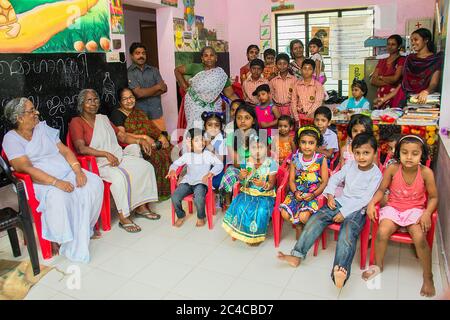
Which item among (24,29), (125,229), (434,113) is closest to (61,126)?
(24,29)

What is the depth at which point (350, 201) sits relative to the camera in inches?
104

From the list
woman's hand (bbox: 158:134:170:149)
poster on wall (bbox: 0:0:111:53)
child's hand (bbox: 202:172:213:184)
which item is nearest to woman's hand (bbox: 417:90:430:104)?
child's hand (bbox: 202:172:213:184)

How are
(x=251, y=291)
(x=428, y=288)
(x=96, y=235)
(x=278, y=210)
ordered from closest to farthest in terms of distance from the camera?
1. (x=428, y=288)
2. (x=251, y=291)
3. (x=278, y=210)
4. (x=96, y=235)

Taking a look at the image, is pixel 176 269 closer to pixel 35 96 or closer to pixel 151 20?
pixel 35 96

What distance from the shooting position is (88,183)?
304cm

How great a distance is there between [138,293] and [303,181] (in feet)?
4.63

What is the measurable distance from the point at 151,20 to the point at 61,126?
4.15 metres

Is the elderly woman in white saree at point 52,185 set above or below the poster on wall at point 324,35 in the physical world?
below

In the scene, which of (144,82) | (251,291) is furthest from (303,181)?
(144,82)

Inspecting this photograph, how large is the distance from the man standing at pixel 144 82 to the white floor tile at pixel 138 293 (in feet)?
7.70

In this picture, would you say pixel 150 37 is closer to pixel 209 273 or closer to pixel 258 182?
pixel 258 182

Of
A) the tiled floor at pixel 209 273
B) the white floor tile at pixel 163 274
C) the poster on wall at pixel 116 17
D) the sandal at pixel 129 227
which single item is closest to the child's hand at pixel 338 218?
the tiled floor at pixel 209 273

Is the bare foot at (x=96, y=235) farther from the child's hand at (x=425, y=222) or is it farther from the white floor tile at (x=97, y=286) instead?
the child's hand at (x=425, y=222)

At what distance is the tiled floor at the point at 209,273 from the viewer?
2.34m
